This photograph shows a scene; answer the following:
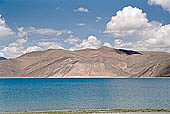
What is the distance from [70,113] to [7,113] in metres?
11.5

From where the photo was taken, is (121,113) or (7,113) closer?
(121,113)

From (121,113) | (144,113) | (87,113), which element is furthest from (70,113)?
(144,113)

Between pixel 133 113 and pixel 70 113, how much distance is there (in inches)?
376

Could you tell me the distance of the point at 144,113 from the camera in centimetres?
4384

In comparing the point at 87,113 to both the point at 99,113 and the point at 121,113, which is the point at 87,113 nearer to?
the point at 99,113

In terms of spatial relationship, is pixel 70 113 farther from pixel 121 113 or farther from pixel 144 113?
pixel 144 113

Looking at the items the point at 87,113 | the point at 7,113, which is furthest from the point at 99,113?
the point at 7,113

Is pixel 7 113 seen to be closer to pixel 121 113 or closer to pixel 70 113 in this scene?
pixel 70 113

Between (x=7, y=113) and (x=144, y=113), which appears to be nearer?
(x=144, y=113)

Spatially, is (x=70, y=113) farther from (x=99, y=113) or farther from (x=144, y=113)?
(x=144, y=113)

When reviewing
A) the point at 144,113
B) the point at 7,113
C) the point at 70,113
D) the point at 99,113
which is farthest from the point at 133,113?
the point at 7,113

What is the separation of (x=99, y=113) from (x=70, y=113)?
14.8 feet

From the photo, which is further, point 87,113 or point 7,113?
point 7,113

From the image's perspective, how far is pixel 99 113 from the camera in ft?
149
